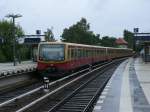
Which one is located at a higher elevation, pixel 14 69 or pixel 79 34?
pixel 79 34

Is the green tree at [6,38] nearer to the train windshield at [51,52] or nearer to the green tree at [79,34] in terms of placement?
the green tree at [79,34]

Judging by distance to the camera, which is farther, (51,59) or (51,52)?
(51,52)

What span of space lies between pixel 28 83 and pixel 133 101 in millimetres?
13462

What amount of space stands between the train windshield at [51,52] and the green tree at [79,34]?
290 ft

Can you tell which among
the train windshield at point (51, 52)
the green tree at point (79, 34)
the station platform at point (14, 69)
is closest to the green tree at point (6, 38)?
the green tree at point (79, 34)

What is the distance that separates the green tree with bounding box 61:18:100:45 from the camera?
130125 mm

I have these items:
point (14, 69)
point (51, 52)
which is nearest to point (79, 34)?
point (14, 69)

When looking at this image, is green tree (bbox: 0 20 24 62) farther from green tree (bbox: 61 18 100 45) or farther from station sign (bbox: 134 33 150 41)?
station sign (bbox: 134 33 150 41)

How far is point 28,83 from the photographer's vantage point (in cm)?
3216

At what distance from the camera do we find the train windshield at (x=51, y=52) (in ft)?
113

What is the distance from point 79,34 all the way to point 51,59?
324ft

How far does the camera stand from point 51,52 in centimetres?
3466

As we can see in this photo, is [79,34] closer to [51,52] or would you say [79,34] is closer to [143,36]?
[143,36]

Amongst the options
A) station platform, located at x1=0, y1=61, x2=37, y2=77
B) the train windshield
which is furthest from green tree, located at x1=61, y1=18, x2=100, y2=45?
the train windshield
